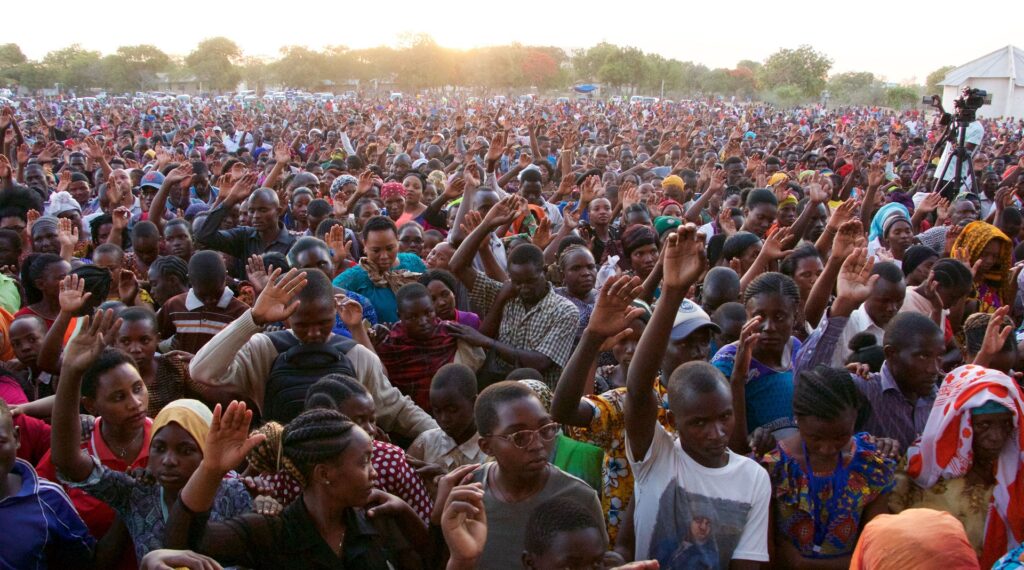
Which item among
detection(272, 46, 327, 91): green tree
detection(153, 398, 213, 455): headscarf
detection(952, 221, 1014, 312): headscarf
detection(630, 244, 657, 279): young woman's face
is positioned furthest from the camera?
detection(272, 46, 327, 91): green tree

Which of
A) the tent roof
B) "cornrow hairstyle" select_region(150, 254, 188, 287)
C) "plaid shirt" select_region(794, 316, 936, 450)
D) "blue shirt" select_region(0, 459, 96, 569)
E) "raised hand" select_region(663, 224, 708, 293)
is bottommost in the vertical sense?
"blue shirt" select_region(0, 459, 96, 569)

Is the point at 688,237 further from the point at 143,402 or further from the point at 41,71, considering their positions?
the point at 41,71

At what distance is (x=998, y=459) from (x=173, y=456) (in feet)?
9.09

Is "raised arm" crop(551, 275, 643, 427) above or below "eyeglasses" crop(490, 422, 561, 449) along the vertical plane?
above

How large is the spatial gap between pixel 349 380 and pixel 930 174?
389 inches

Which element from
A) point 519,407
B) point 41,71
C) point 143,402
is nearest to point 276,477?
point 143,402

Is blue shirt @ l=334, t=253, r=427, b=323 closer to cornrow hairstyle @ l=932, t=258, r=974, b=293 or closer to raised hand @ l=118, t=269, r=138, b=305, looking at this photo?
raised hand @ l=118, t=269, r=138, b=305

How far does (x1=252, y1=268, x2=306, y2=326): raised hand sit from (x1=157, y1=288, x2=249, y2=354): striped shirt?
1.09 meters

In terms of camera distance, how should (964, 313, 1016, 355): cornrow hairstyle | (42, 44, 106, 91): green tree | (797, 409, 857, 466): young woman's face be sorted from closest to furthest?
(797, 409, 857, 466): young woman's face → (964, 313, 1016, 355): cornrow hairstyle → (42, 44, 106, 91): green tree

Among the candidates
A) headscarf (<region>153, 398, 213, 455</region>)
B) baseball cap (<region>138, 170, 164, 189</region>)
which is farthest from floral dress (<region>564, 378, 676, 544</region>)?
baseball cap (<region>138, 170, 164, 189</region>)

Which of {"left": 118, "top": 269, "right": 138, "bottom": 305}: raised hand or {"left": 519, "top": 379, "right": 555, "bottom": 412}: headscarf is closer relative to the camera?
{"left": 519, "top": 379, "right": 555, "bottom": 412}: headscarf

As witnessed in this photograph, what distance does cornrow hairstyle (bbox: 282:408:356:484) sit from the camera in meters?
2.31

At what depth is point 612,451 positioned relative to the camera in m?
2.96

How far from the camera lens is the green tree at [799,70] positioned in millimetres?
49656
